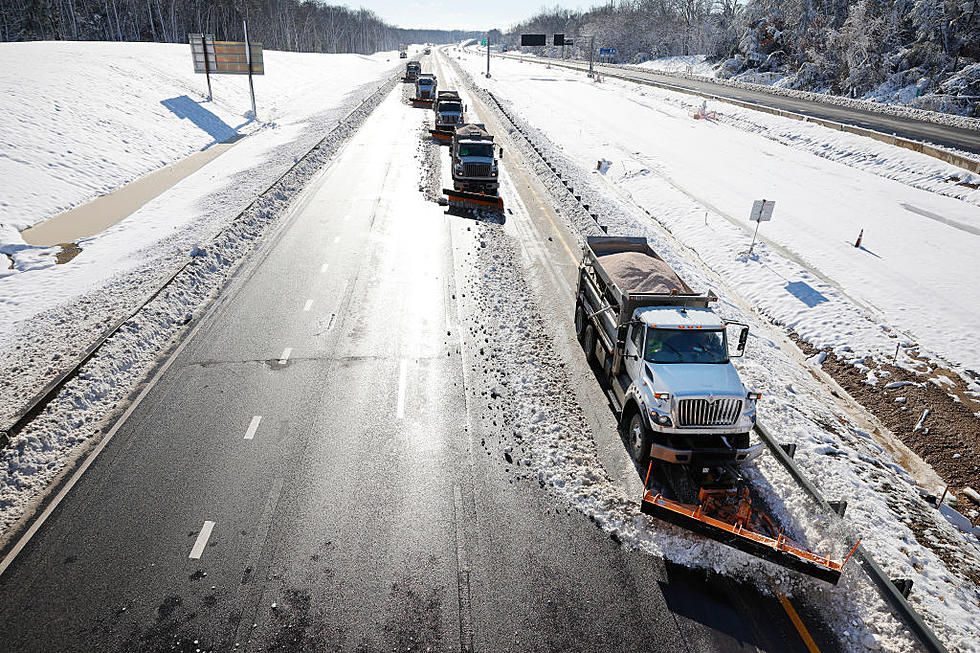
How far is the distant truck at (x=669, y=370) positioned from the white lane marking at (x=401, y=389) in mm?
4500

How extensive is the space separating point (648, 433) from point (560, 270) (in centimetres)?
1008

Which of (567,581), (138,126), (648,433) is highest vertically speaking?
(138,126)

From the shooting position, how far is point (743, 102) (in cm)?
5416

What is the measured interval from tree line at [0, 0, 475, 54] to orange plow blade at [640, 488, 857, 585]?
104 meters

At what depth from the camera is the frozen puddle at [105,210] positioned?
22.0 m

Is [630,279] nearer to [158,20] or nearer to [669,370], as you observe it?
[669,370]

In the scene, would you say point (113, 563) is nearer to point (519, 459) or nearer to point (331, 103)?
point (519, 459)

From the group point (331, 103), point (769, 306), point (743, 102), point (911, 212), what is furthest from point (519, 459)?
point (331, 103)

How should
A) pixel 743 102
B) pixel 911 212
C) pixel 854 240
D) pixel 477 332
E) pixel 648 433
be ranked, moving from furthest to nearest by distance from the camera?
pixel 743 102, pixel 911 212, pixel 854 240, pixel 477 332, pixel 648 433

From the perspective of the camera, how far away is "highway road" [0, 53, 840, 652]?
24.0 feet

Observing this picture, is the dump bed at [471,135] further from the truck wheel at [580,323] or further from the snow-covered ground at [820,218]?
the truck wheel at [580,323]

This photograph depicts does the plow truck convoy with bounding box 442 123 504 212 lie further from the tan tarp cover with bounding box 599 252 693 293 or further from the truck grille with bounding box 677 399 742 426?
the truck grille with bounding box 677 399 742 426

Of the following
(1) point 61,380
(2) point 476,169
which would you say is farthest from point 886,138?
(1) point 61,380

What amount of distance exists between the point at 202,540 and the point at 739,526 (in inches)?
326
